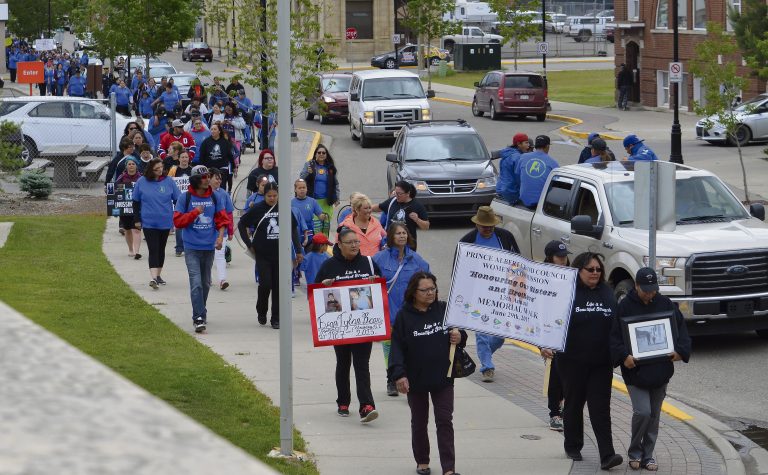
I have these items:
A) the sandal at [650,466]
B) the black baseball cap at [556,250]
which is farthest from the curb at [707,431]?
the black baseball cap at [556,250]

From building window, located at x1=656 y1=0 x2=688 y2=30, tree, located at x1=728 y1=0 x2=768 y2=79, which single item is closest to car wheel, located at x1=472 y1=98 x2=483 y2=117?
building window, located at x1=656 y1=0 x2=688 y2=30

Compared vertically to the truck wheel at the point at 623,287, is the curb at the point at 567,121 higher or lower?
higher

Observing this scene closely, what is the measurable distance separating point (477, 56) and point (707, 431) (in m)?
60.7

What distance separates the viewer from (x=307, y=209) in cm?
1395

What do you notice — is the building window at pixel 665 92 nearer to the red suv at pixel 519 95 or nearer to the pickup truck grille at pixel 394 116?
the red suv at pixel 519 95

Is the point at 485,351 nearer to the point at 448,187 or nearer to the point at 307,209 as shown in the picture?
the point at 307,209

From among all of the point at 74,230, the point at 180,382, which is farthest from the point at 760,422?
the point at 74,230

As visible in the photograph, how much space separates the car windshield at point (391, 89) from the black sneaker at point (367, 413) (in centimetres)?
2766

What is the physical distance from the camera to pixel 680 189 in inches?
534

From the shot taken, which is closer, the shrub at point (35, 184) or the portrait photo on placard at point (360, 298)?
the portrait photo on placard at point (360, 298)

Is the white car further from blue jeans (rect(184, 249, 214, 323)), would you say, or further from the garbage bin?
the garbage bin

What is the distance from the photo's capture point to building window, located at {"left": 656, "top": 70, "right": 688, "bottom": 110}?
4472 centimetres

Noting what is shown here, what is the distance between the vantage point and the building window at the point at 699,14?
42469 millimetres

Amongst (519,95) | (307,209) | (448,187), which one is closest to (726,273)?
(307,209)
